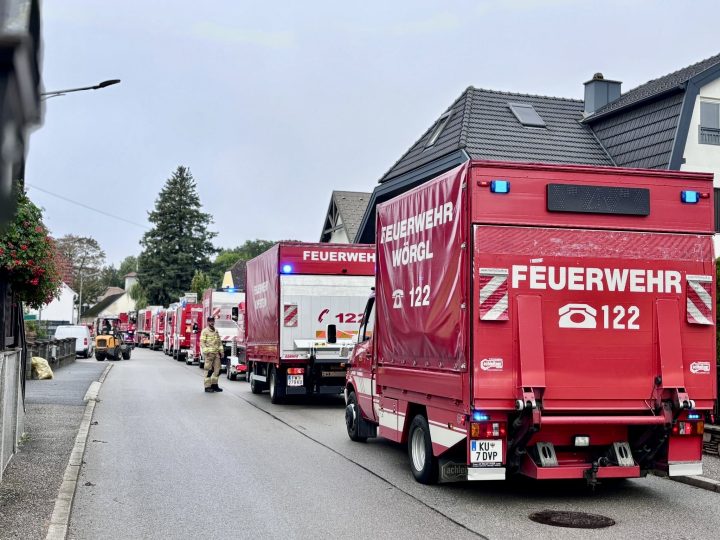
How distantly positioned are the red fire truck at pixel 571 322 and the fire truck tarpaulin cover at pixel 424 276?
0.04m

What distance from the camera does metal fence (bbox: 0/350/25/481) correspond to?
8461 mm

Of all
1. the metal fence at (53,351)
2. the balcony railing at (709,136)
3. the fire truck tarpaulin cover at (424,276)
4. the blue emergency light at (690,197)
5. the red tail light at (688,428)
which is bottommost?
the red tail light at (688,428)

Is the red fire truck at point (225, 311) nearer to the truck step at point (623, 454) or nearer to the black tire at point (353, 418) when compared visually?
the black tire at point (353, 418)

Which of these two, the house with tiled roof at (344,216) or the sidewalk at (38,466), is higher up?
the house with tiled roof at (344,216)

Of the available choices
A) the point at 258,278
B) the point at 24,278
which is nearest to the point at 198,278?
the point at 258,278

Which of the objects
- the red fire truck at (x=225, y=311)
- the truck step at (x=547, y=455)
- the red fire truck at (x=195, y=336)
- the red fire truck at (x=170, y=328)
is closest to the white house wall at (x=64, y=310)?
the red fire truck at (x=170, y=328)

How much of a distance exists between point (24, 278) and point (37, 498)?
4994 mm

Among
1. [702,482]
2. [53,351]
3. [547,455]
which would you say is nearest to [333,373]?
[702,482]

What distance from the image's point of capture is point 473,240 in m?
7.88

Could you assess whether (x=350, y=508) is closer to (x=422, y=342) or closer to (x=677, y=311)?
(x=422, y=342)

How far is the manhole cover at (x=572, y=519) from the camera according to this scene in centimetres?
721

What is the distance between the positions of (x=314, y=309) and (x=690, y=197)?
1095 cm

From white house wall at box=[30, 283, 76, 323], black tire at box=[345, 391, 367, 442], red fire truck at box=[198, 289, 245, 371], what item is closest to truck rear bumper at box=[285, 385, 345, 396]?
black tire at box=[345, 391, 367, 442]

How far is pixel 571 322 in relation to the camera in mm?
8008
